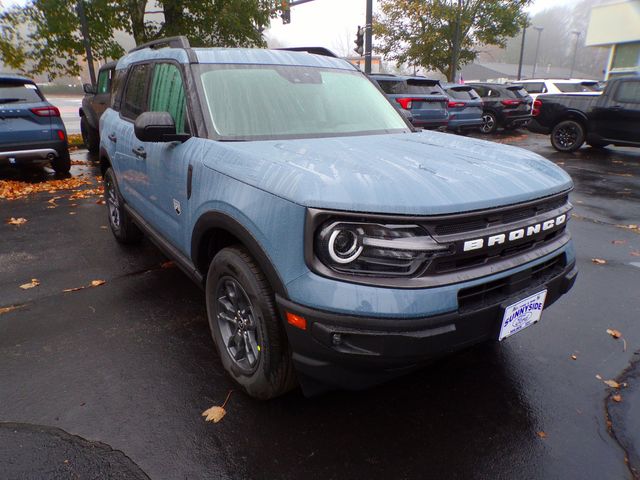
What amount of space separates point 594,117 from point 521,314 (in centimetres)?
1123

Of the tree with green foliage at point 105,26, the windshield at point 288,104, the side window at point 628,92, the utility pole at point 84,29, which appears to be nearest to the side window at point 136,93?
the windshield at point 288,104

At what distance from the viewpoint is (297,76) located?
3.31 m

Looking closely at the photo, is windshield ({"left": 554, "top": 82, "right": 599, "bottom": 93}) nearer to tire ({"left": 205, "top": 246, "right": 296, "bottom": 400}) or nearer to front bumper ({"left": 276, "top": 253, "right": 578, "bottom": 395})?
front bumper ({"left": 276, "top": 253, "right": 578, "bottom": 395})

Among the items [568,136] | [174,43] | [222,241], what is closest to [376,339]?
[222,241]

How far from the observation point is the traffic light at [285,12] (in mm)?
14477

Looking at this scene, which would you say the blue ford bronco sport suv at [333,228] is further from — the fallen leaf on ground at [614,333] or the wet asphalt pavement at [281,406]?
the fallen leaf on ground at [614,333]

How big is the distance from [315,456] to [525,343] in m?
1.78

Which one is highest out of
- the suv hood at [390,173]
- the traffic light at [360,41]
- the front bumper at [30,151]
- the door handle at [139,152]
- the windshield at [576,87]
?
the traffic light at [360,41]

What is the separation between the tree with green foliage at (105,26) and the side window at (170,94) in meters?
10.9

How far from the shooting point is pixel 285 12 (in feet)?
48.3

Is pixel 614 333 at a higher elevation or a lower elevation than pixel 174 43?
lower

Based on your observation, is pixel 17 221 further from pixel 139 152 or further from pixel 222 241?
pixel 222 241

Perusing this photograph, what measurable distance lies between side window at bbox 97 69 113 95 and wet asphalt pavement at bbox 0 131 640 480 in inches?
283

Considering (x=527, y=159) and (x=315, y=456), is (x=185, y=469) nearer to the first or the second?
(x=315, y=456)
